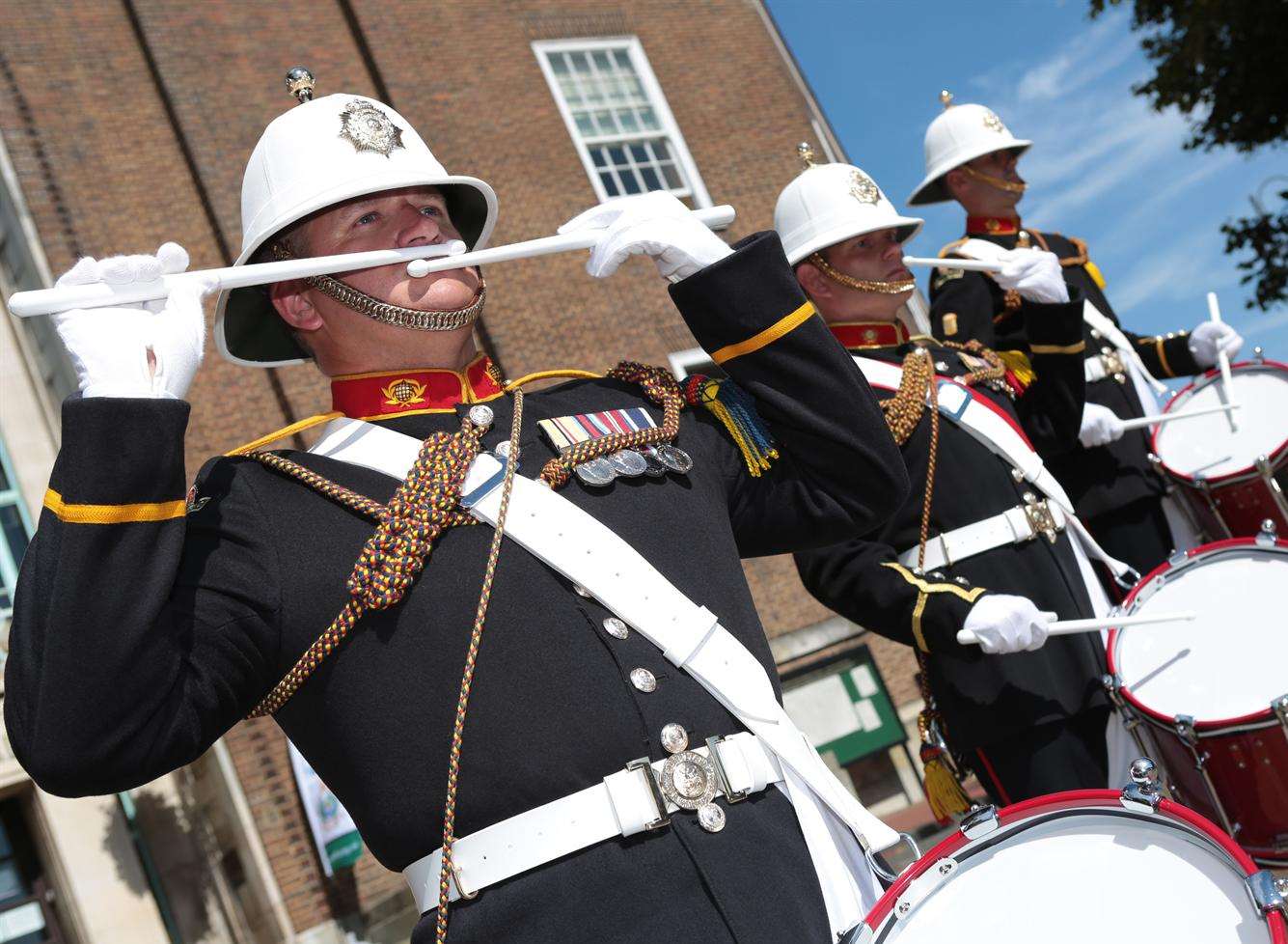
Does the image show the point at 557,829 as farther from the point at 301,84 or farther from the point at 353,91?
the point at 353,91

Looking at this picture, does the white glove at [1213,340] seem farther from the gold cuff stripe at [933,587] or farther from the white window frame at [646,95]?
the white window frame at [646,95]

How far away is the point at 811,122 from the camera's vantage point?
15203 mm

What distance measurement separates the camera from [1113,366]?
17.6ft

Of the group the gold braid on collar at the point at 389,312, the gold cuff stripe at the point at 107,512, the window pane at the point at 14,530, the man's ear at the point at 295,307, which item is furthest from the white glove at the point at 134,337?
the window pane at the point at 14,530

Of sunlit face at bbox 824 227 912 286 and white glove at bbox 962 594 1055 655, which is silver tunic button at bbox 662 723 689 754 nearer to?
white glove at bbox 962 594 1055 655

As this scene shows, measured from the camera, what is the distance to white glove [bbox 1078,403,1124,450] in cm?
488

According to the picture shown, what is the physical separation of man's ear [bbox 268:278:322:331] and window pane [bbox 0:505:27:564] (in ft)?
28.0

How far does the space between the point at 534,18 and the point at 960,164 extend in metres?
9.24

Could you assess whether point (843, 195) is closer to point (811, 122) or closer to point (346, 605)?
point (346, 605)

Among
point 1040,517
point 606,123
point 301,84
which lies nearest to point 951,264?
point 1040,517

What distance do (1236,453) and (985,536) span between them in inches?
49.7

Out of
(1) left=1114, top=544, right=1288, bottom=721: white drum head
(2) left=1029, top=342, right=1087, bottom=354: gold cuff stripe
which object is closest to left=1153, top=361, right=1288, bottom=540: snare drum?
(2) left=1029, top=342, right=1087, bottom=354: gold cuff stripe

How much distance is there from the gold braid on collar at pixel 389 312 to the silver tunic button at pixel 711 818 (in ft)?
3.25

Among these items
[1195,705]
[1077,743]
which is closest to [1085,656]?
[1077,743]
